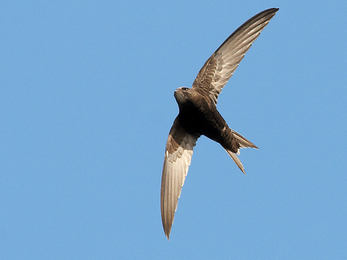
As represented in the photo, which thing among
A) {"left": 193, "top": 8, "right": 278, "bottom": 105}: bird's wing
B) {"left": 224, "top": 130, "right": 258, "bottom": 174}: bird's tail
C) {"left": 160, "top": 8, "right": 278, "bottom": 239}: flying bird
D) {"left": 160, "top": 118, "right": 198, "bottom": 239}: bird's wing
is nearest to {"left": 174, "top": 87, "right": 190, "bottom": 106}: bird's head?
{"left": 160, "top": 8, "right": 278, "bottom": 239}: flying bird

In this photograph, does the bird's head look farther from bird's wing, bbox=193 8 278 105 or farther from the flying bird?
bird's wing, bbox=193 8 278 105

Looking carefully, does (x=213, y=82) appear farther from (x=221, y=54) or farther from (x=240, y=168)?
(x=240, y=168)

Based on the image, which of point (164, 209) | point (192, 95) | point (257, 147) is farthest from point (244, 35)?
point (164, 209)

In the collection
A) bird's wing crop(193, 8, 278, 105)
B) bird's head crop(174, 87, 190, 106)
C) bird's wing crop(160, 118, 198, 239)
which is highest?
bird's wing crop(193, 8, 278, 105)

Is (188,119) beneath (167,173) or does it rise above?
above

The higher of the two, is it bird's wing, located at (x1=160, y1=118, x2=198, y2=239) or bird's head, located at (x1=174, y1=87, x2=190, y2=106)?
bird's head, located at (x1=174, y1=87, x2=190, y2=106)

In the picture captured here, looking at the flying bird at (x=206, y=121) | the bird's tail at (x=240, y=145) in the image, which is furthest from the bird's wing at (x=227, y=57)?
the bird's tail at (x=240, y=145)

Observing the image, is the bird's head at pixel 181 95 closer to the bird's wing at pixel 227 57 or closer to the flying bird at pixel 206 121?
the flying bird at pixel 206 121

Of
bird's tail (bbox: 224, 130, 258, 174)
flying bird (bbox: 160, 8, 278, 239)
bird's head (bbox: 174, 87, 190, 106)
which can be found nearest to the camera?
bird's head (bbox: 174, 87, 190, 106)
